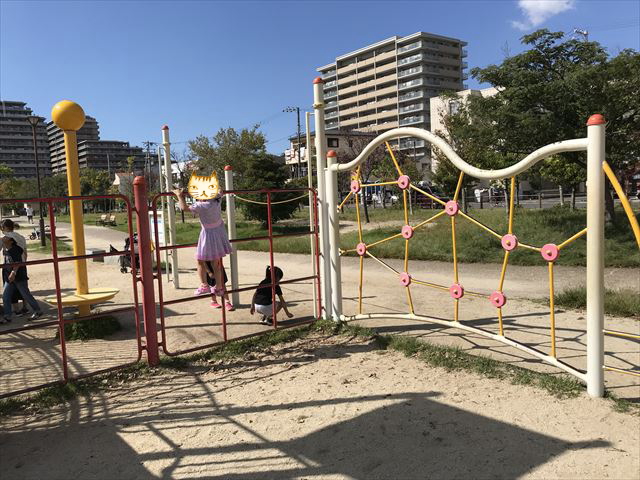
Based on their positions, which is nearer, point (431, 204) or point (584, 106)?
point (584, 106)

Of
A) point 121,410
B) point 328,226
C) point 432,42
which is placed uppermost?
point 432,42

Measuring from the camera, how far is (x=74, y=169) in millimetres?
6047

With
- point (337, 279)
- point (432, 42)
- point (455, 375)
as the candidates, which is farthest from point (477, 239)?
point (432, 42)

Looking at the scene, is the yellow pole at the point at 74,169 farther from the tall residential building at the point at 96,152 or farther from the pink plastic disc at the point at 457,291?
the tall residential building at the point at 96,152

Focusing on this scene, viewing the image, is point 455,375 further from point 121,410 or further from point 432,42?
point 432,42

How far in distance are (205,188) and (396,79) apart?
274 ft

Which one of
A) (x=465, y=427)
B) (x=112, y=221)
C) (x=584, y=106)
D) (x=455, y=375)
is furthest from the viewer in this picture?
(x=112, y=221)

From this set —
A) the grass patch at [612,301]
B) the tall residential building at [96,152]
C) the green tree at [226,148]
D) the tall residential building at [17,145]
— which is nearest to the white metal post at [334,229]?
the grass patch at [612,301]

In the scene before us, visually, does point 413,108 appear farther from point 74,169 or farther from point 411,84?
point 74,169

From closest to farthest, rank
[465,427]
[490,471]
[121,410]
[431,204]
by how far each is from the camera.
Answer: [490,471] < [465,427] < [121,410] < [431,204]

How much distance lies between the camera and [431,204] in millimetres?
31047

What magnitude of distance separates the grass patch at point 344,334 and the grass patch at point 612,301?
2.55 m

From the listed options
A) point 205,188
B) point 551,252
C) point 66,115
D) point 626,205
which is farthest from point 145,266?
point 626,205

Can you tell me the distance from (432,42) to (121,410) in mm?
87091
